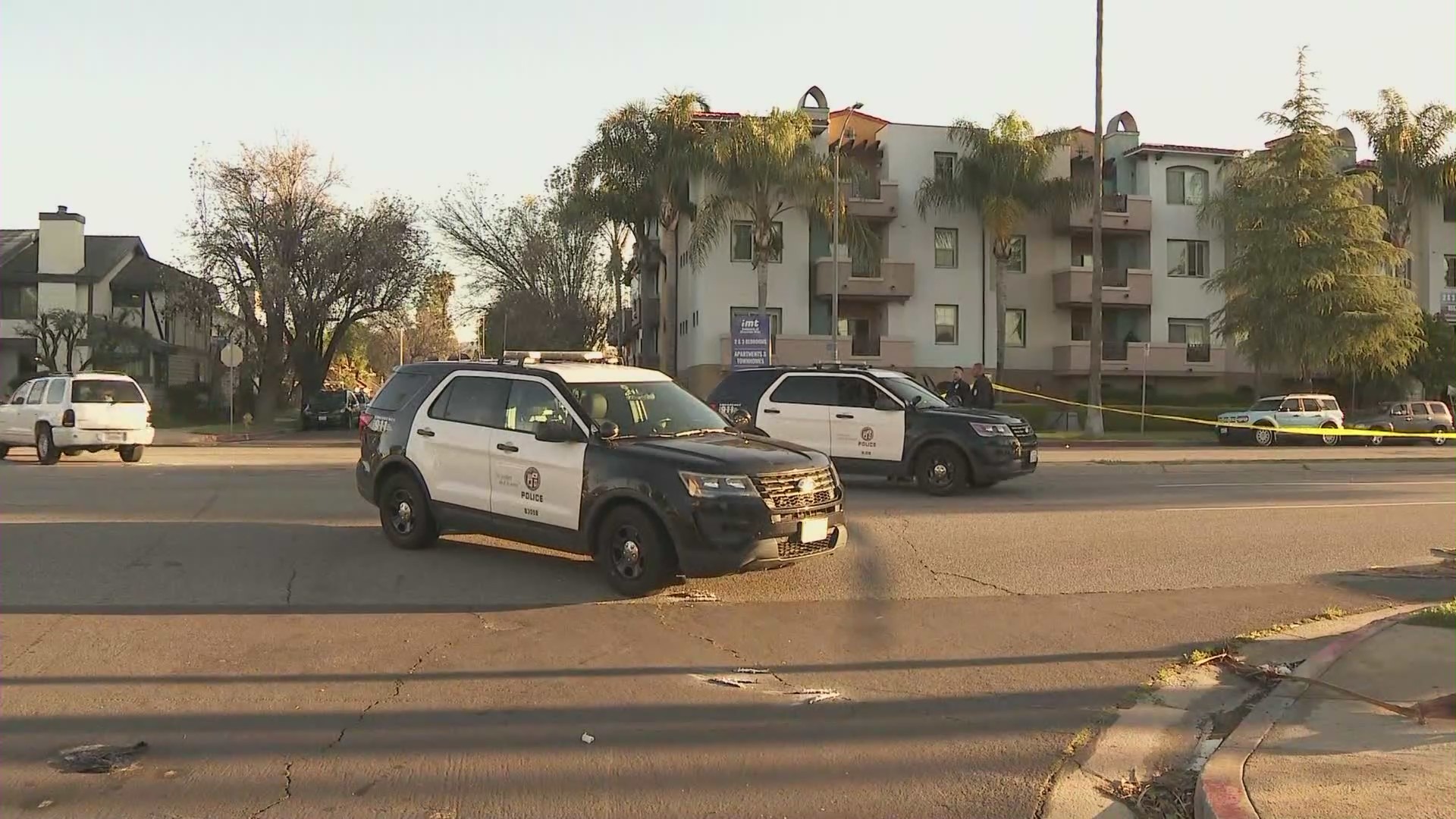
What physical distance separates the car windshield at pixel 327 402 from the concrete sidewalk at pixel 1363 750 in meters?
39.0

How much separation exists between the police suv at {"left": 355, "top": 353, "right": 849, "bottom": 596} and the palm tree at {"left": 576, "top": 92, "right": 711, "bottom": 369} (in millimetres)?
28476

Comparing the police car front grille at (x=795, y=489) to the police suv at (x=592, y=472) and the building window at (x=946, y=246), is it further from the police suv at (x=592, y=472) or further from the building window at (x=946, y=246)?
the building window at (x=946, y=246)

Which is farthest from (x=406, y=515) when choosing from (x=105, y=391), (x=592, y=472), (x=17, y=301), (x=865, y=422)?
(x=17, y=301)

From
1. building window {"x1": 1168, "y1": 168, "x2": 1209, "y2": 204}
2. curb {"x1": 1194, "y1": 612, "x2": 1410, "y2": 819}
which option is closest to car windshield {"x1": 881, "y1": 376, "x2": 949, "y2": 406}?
curb {"x1": 1194, "y1": 612, "x2": 1410, "y2": 819}

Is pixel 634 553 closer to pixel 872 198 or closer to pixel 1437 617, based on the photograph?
pixel 1437 617

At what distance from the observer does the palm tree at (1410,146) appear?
1651 inches

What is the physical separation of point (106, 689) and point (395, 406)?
436 centimetres

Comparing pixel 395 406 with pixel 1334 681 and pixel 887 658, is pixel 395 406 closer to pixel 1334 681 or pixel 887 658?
pixel 887 658

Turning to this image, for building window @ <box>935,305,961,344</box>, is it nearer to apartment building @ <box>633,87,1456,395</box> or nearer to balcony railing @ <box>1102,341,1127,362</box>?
apartment building @ <box>633,87,1456,395</box>

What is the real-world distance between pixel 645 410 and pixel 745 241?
3261 centimetres

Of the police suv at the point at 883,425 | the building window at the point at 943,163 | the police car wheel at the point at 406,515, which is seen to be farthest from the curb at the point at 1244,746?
the building window at the point at 943,163

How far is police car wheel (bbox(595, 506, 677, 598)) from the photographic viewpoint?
7.64 metres

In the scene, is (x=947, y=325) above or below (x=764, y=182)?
below

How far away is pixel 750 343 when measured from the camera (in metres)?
31.2
